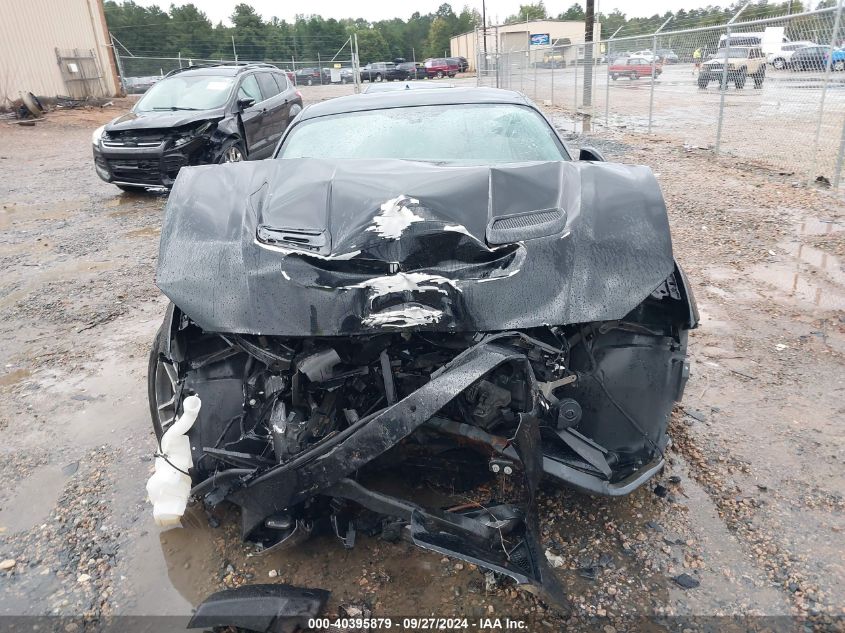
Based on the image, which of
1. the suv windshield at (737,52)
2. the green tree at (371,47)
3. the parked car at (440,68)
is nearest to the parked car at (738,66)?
the suv windshield at (737,52)

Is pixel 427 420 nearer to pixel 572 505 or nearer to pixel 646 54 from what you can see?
pixel 572 505

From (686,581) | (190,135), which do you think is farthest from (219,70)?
(686,581)

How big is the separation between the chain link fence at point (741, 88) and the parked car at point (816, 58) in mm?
13

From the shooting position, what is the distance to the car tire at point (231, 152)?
28.4 ft

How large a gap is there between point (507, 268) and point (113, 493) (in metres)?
2.17

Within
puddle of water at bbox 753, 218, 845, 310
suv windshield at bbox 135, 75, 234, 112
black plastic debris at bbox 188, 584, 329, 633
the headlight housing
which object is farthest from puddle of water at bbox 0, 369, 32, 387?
suv windshield at bbox 135, 75, 234, 112

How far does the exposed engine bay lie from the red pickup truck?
12.4 metres

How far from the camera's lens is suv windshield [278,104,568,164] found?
3410 millimetres

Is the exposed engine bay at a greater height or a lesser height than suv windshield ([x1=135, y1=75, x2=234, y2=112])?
lesser

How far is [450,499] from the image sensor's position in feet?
8.74

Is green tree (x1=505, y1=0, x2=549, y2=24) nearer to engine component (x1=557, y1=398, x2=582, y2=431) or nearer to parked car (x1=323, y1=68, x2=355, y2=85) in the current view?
parked car (x1=323, y1=68, x2=355, y2=85)

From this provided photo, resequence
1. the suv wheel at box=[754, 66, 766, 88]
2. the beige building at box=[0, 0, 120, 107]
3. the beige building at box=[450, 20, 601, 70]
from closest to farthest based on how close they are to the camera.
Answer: the suv wheel at box=[754, 66, 766, 88] → the beige building at box=[0, 0, 120, 107] → the beige building at box=[450, 20, 601, 70]

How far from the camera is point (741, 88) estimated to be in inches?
392

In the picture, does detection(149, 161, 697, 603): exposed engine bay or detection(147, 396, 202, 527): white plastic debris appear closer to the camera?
detection(149, 161, 697, 603): exposed engine bay
